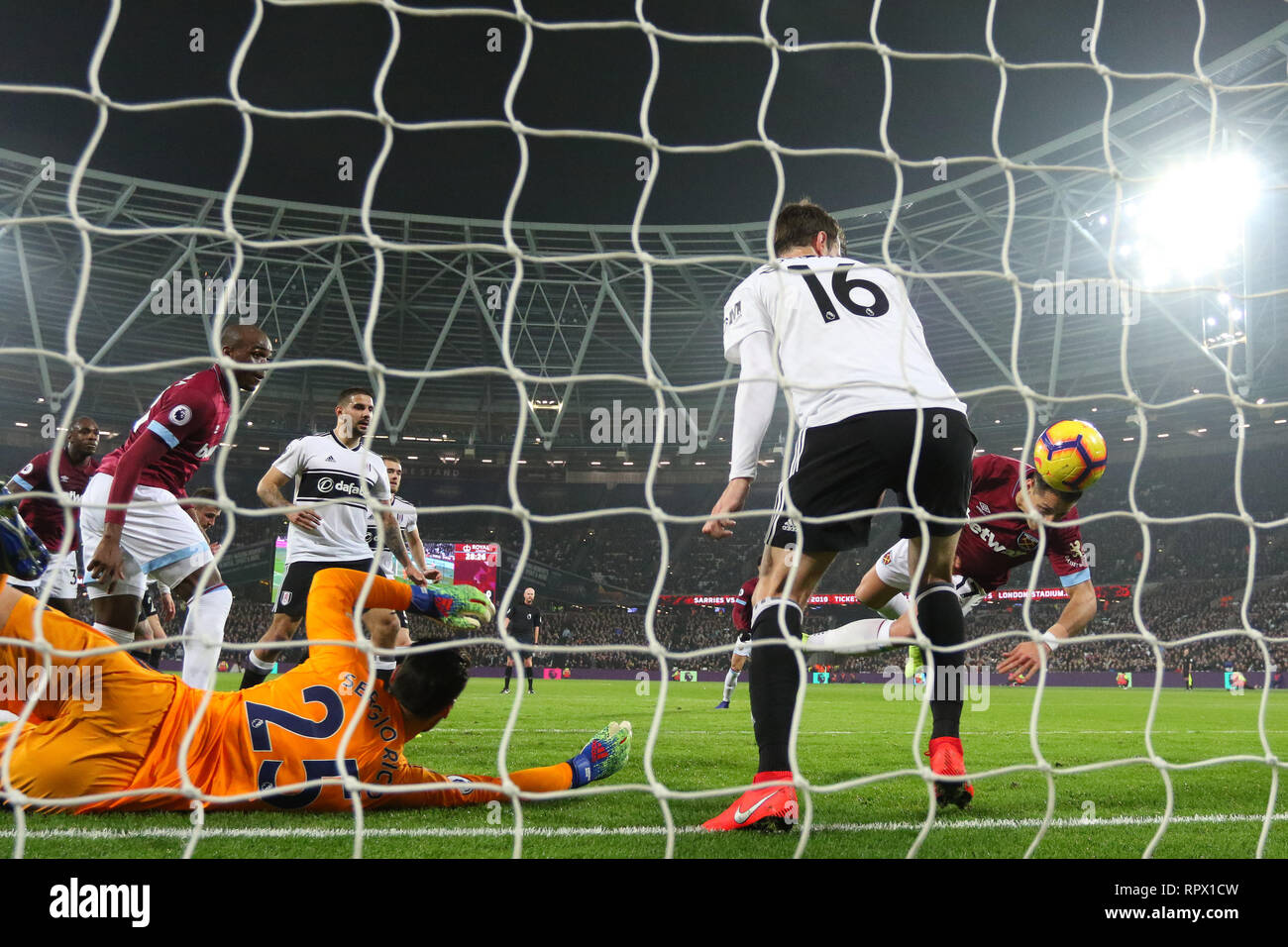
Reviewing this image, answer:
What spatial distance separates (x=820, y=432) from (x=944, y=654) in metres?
1.07

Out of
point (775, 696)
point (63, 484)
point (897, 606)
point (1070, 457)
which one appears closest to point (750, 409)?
point (775, 696)

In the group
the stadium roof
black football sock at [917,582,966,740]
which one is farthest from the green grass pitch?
the stadium roof

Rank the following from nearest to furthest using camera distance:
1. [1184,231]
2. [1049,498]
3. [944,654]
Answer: [944,654] → [1049,498] → [1184,231]

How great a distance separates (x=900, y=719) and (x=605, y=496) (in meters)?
27.9

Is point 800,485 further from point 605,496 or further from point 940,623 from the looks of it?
point 605,496

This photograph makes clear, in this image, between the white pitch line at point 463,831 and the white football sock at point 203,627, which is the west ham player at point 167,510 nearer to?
the white football sock at point 203,627

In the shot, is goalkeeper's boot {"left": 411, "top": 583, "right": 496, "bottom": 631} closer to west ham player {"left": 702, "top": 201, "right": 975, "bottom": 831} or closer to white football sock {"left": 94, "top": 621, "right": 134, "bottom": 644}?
west ham player {"left": 702, "top": 201, "right": 975, "bottom": 831}

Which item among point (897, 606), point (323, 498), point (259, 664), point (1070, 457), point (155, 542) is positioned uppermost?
point (1070, 457)

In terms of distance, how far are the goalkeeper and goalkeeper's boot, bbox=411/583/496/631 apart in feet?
1.17

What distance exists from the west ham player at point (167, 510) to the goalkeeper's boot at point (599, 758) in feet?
6.11

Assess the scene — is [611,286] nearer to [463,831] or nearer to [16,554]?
[463,831]

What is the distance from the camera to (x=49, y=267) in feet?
75.9

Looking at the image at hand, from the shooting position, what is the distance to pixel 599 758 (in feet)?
10.8
